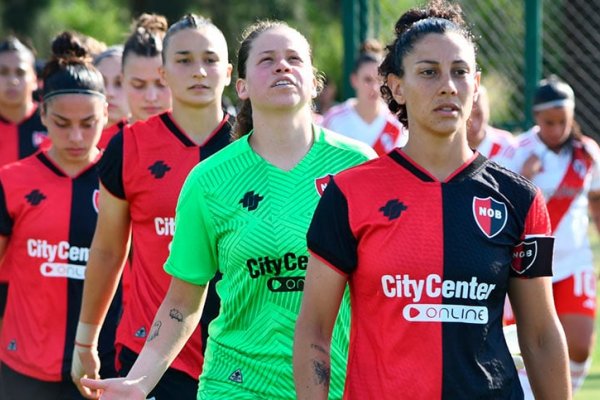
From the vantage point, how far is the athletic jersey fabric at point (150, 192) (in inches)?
221

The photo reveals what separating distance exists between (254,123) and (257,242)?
0.52m

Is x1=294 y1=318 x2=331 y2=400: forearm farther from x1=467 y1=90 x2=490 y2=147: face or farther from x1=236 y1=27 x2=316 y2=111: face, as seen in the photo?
x1=467 y1=90 x2=490 y2=147: face

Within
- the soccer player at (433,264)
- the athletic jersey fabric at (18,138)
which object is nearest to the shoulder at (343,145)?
the soccer player at (433,264)

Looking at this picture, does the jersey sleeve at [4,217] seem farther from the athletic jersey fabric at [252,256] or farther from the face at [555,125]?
the face at [555,125]

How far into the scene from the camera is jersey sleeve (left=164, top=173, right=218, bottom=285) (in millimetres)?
4668

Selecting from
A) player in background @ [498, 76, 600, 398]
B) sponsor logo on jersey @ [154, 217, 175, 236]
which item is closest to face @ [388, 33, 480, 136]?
sponsor logo on jersey @ [154, 217, 175, 236]

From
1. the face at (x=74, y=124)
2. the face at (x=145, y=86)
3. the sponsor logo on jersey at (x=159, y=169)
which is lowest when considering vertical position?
the sponsor logo on jersey at (x=159, y=169)

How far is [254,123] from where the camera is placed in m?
4.94

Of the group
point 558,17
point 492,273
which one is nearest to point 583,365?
point 558,17

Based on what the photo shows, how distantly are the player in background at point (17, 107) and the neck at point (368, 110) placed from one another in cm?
280

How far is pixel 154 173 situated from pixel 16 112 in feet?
14.8

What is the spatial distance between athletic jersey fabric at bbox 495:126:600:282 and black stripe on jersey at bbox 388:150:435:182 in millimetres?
5819

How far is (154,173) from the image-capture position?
569 centimetres

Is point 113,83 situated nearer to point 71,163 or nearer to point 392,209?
→ point 71,163
